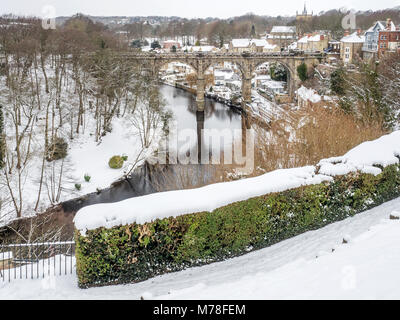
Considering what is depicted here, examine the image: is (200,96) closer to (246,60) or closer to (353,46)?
(246,60)

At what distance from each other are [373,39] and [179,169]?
32.4 metres

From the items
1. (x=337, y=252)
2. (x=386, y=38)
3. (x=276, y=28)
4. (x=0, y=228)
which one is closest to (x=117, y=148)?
(x=0, y=228)

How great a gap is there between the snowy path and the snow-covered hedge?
0.89ft

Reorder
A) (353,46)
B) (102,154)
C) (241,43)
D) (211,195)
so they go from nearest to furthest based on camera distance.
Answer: (211,195), (102,154), (353,46), (241,43)

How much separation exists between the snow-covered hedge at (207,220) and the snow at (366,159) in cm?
5

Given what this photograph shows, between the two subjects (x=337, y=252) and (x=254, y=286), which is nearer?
(x=254, y=286)

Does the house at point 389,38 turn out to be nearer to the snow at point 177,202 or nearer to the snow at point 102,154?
the snow at point 102,154

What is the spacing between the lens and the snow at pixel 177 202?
27.6 feet

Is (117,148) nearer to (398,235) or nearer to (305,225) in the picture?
(305,225)

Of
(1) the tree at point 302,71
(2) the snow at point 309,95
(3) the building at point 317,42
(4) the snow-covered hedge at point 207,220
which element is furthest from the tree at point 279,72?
(4) the snow-covered hedge at point 207,220

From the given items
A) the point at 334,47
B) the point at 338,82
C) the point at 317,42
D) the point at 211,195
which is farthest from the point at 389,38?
the point at 211,195

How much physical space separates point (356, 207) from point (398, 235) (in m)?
3.25

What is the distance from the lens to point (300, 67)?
157 feet

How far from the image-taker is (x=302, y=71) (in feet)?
156
